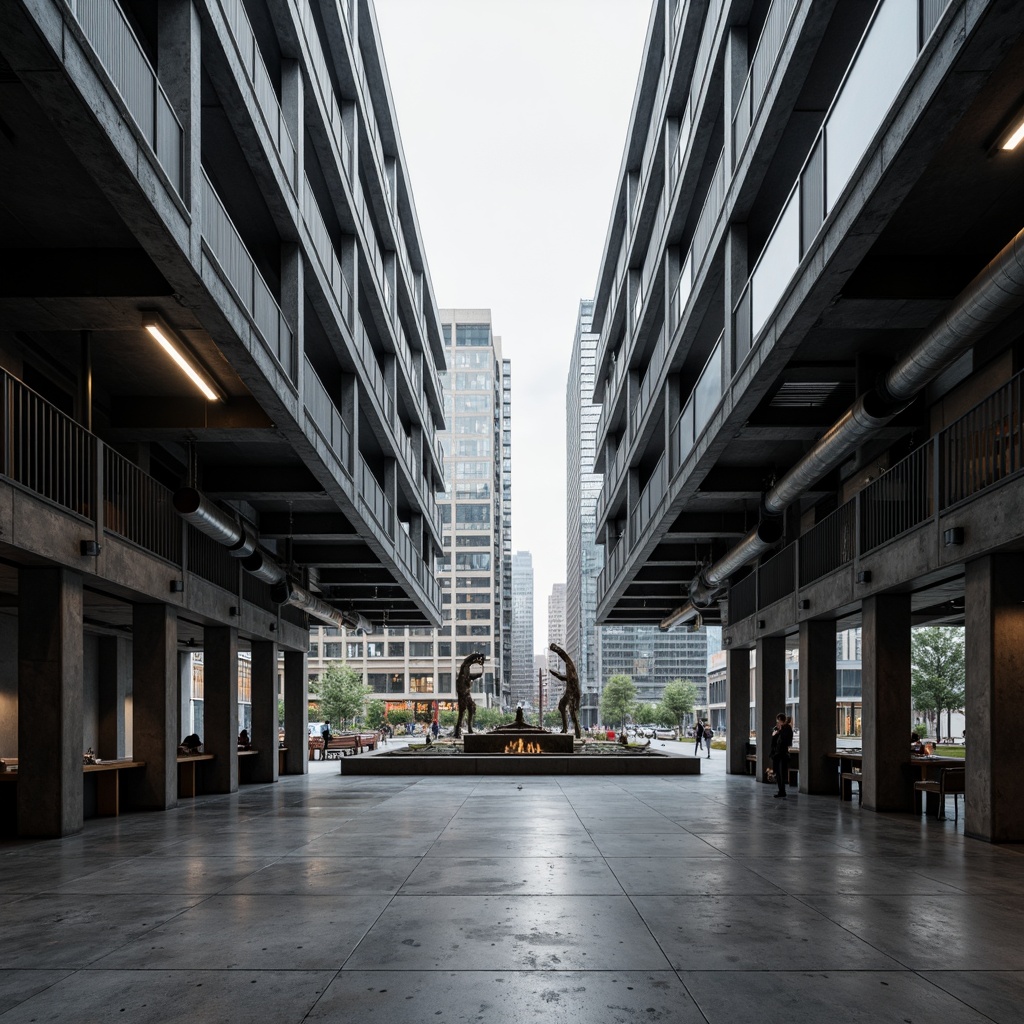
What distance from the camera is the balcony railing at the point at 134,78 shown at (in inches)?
376

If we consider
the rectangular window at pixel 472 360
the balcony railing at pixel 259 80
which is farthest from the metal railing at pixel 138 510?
the rectangular window at pixel 472 360

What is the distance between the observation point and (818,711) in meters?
22.6

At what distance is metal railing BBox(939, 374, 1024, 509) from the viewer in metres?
13.0

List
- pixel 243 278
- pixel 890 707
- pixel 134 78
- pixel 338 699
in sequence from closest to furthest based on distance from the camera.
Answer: pixel 134 78 → pixel 243 278 → pixel 890 707 → pixel 338 699

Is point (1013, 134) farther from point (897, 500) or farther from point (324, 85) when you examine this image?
point (324, 85)

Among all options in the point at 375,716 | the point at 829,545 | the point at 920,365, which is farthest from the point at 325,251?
the point at 375,716

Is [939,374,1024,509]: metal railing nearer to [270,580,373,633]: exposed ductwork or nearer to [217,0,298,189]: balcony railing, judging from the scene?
[217,0,298,189]: balcony railing

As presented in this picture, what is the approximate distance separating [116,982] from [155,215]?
7.42 meters

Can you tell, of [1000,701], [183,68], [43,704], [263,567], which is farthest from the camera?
[263,567]

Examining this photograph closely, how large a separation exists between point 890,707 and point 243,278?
44.0ft

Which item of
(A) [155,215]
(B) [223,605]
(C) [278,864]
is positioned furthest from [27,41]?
(B) [223,605]

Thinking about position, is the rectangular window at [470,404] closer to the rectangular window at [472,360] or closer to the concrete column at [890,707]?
the rectangular window at [472,360]

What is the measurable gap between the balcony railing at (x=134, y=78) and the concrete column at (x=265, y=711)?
19282mm

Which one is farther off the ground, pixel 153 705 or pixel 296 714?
pixel 153 705
